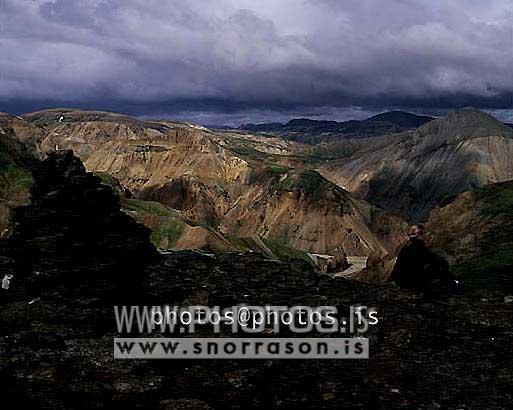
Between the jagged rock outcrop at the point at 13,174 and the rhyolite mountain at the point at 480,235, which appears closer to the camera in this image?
the rhyolite mountain at the point at 480,235

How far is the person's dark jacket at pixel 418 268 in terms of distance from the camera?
54.5 feet

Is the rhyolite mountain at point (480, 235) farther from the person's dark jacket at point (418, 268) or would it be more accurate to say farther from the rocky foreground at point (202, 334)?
the rocky foreground at point (202, 334)

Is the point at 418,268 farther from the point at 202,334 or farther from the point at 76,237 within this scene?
the point at 76,237

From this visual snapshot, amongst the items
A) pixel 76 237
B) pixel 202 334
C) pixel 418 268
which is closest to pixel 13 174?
pixel 76 237

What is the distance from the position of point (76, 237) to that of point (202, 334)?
7.95 m

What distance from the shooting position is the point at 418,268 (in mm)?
16969

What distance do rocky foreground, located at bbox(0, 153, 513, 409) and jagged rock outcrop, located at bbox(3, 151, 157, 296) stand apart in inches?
2.0

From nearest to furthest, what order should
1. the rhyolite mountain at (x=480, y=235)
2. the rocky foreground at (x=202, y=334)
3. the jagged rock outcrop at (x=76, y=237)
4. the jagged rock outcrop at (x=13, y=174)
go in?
the rocky foreground at (x=202, y=334) → the jagged rock outcrop at (x=76, y=237) → the rhyolite mountain at (x=480, y=235) → the jagged rock outcrop at (x=13, y=174)

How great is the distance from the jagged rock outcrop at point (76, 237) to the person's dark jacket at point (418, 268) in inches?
307

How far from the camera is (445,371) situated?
1173 cm

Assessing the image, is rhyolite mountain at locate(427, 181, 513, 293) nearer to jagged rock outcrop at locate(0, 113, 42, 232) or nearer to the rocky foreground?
the rocky foreground

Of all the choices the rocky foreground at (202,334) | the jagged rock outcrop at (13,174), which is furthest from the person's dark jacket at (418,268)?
the jagged rock outcrop at (13,174)

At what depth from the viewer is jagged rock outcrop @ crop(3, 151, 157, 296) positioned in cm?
1798

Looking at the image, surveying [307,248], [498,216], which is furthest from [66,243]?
[307,248]
